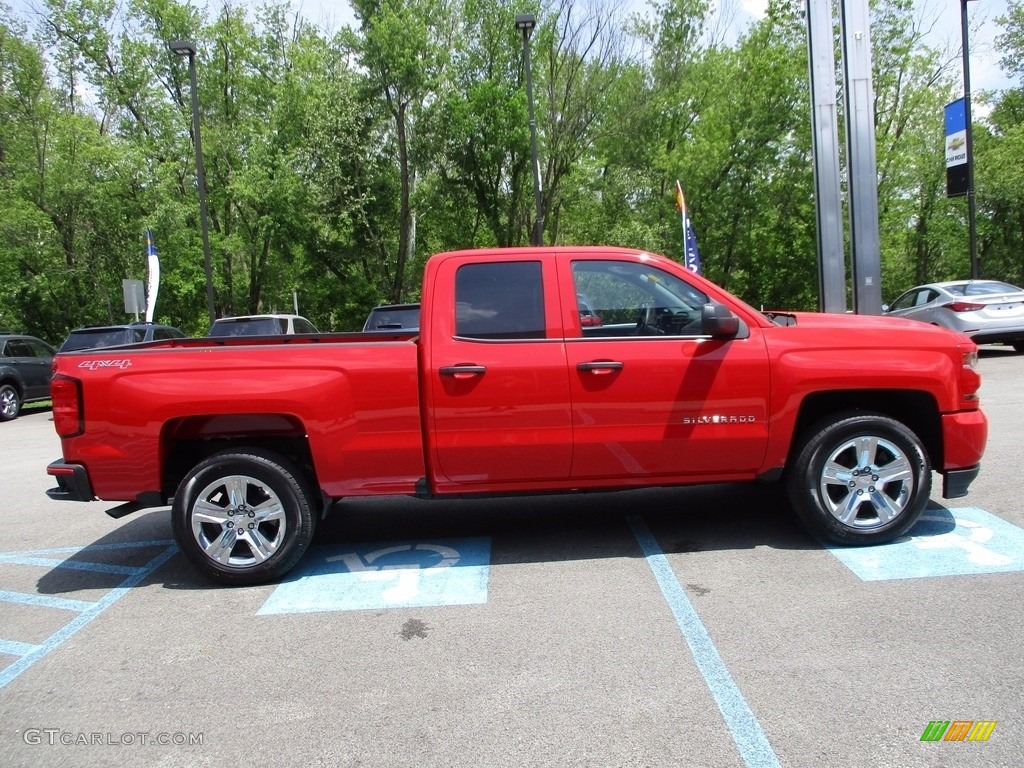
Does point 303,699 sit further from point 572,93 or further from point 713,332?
point 572,93

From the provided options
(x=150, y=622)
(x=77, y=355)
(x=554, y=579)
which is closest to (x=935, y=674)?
(x=554, y=579)

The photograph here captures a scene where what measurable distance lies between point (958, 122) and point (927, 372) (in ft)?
61.0

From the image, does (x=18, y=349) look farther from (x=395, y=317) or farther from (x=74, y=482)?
(x=74, y=482)

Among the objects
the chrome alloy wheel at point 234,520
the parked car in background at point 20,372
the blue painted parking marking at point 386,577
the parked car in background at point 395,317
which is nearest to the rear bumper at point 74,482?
the chrome alloy wheel at point 234,520

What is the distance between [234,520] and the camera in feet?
15.9

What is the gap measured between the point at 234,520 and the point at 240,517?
0.04 meters

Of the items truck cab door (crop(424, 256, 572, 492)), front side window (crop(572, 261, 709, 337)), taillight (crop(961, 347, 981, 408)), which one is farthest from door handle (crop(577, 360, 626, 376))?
taillight (crop(961, 347, 981, 408))

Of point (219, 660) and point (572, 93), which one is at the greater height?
point (572, 93)

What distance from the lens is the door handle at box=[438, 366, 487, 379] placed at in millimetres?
4746

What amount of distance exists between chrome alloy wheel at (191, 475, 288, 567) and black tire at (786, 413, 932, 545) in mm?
3261

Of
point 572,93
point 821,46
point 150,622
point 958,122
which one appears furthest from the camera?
point 572,93

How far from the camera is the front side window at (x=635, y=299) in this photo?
16.3 ft

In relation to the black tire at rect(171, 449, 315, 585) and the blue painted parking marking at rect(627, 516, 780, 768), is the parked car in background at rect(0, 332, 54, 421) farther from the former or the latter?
the blue painted parking marking at rect(627, 516, 780, 768)

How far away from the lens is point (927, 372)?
4879 millimetres
